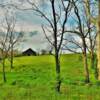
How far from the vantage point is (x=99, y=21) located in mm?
20391

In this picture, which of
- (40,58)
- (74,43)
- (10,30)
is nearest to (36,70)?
(10,30)

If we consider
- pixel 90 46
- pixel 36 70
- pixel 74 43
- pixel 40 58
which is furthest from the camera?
pixel 40 58

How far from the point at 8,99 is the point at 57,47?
879cm

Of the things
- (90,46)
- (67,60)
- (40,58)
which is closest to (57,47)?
(90,46)

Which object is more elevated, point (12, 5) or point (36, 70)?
point (12, 5)

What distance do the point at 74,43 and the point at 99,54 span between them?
66.9 ft

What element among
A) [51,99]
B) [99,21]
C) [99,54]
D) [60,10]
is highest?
[60,10]

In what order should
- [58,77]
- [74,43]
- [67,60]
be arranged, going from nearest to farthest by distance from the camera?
[58,77] → [74,43] → [67,60]

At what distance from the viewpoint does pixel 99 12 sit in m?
20.2

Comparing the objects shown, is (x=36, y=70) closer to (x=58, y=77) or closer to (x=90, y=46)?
(x=90, y=46)

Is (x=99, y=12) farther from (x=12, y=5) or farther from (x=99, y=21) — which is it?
(x=12, y=5)

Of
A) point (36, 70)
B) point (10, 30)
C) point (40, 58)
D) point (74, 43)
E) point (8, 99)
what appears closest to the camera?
point (8, 99)

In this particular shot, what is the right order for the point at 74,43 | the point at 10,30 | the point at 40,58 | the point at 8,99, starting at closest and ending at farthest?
the point at 8,99 → the point at 74,43 → the point at 10,30 → the point at 40,58

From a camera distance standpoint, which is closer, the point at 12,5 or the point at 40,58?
the point at 12,5
